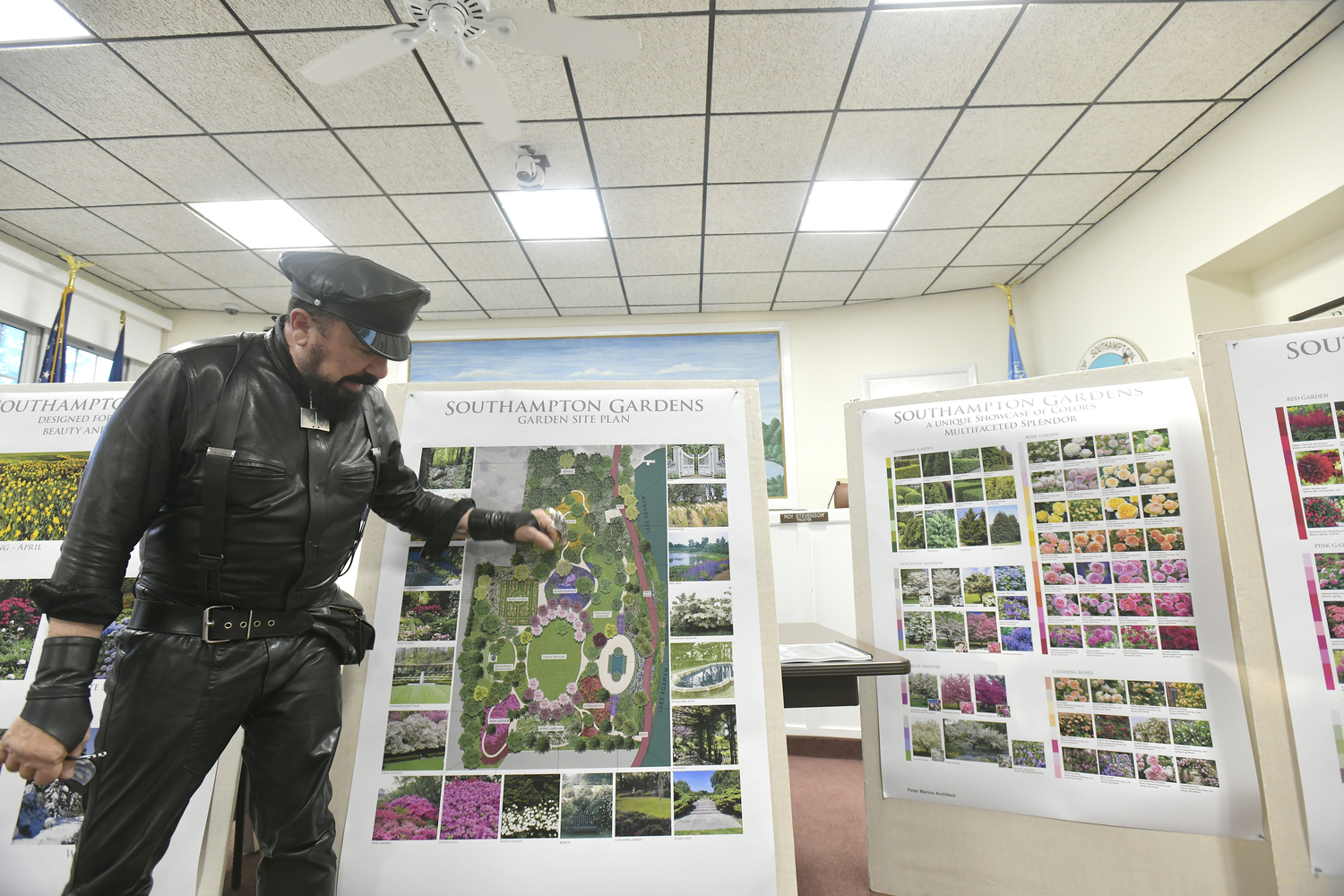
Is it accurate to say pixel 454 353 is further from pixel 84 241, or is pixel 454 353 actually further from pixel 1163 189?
pixel 1163 189

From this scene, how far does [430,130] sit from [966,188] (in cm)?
307

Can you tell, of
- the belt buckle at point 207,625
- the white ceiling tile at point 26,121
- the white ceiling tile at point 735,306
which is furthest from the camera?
the white ceiling tile at point 735,306

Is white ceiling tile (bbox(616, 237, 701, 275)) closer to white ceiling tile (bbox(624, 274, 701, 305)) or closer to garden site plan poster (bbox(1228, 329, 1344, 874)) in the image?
white ceiling tile (bbox(624, 274, 701, 305))

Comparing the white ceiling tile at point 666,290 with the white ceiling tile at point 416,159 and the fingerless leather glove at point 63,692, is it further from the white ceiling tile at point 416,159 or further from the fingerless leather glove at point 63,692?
the fingerless leather glove at point 63,692

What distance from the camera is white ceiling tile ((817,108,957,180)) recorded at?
2947mm

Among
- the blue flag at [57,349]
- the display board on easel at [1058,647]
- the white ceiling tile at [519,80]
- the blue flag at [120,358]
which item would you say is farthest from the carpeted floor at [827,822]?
the blue flag at [120,358]

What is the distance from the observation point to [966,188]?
3535 mm

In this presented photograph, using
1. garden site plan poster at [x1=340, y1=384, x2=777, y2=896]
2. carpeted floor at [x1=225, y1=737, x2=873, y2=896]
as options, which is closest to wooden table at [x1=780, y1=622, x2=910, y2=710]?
garden site plan poster at [x1=340, y1=384, x2=777, y2=896]

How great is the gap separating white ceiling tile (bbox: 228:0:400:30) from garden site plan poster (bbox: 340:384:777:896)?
1.80m

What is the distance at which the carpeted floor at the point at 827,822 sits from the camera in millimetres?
1999

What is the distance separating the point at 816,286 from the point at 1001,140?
70.3 inches

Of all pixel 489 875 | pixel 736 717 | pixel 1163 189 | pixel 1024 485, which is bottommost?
pixel 489 875

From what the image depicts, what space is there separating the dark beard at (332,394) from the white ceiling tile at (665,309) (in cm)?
398

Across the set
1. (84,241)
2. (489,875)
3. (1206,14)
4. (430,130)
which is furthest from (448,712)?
(84,241)
